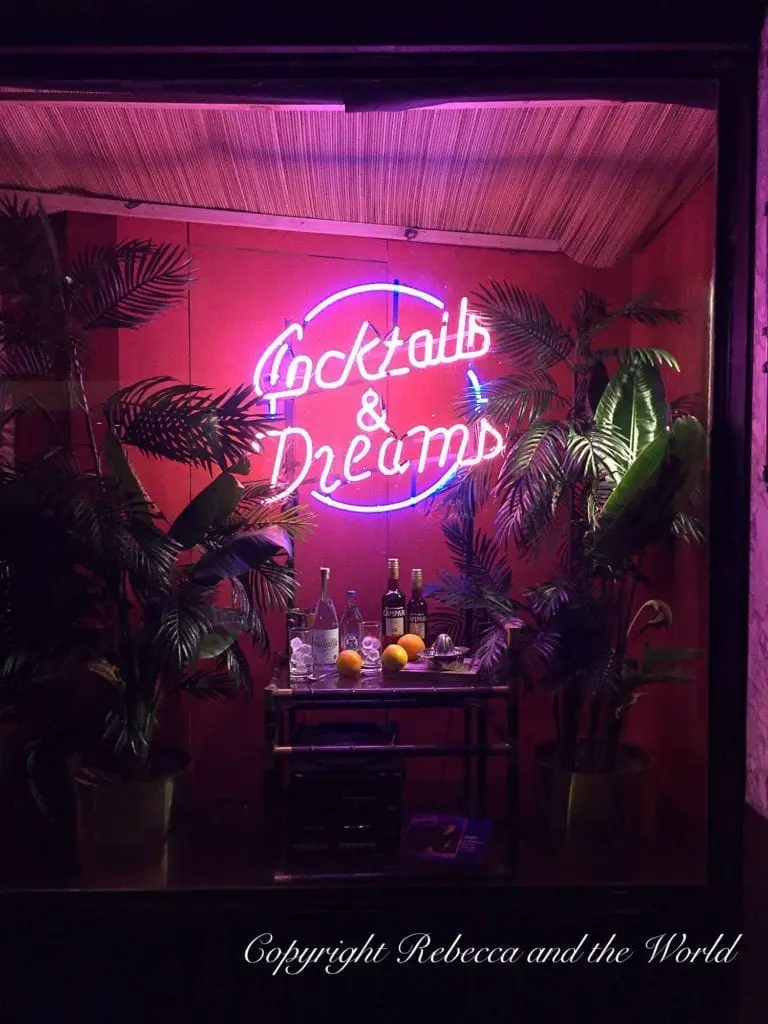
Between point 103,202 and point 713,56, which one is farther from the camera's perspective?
point 103,202

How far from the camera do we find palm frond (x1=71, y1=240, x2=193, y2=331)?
9.94ft

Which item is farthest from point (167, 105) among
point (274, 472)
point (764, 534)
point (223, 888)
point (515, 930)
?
point (515, 930)

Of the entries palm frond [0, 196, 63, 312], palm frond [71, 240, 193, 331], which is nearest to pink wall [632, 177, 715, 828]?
palm frond [71, 240, 193, 331]

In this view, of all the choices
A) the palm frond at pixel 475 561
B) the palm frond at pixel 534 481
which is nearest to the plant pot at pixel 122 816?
the palm frond at pixel 475 561

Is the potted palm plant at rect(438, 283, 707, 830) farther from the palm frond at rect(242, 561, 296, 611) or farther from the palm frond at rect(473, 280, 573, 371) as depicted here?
the palm frond at rect(242, 561, 296, 611)

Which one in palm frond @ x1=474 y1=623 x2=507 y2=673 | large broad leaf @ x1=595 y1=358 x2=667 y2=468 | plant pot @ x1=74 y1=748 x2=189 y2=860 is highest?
large broad leaf @ x1=595 y1=358 x2=667 y2=468

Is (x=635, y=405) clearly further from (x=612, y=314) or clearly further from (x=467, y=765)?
(x=467, y=765)

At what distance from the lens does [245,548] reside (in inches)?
121

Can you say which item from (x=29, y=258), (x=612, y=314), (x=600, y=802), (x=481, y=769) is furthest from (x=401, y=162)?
(x=600, y=802)

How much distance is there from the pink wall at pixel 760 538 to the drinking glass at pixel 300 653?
5.18 feet

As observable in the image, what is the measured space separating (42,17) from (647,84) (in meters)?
1.90

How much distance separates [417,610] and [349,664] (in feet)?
1.93

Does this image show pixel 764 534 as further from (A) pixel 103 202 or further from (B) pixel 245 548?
(A) pixel 103 202

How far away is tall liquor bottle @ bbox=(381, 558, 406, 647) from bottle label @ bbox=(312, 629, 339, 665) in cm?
36
